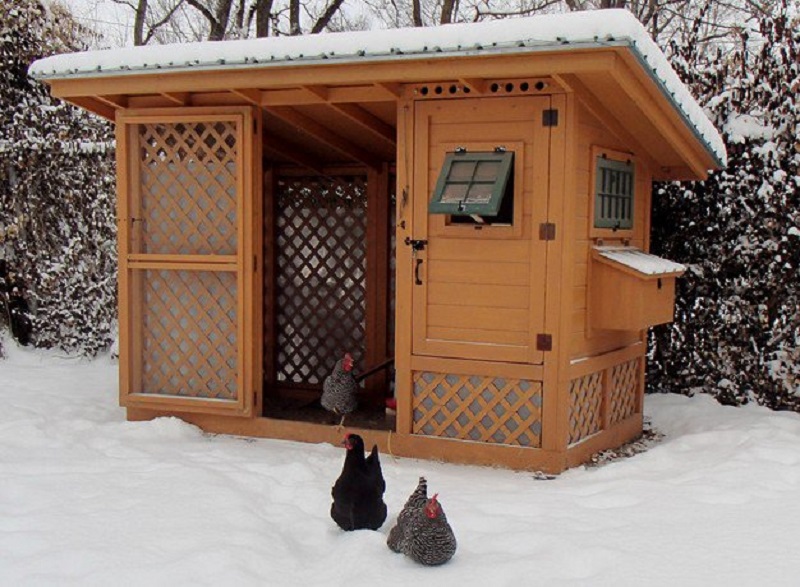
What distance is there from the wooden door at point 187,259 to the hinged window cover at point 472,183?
132 centimetres

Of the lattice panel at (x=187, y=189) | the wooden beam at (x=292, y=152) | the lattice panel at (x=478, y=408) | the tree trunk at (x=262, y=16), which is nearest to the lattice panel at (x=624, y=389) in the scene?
the lattice panel at (x=478, y=408)

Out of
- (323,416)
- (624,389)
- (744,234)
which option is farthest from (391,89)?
(744,234)

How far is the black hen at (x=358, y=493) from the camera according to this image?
358cm

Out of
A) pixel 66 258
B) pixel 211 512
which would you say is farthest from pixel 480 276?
pixel 66 258

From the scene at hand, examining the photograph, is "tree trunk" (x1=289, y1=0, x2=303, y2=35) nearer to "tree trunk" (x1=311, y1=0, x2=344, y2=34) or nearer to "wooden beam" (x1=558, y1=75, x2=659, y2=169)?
"tree trunk" (x1=311, y1=0, x2=344, y2=34)

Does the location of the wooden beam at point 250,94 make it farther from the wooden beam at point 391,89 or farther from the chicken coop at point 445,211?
the wooden beam at point 391,89

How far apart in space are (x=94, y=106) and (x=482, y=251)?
8.90 feet

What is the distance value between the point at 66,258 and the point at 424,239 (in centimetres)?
451

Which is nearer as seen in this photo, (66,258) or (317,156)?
(317,156)

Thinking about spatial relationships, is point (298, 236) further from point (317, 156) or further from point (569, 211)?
point (569, 211)

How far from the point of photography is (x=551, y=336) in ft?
14.9

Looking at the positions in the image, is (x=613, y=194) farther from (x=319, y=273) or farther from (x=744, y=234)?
(x=319, y=273)

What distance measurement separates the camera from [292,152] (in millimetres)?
6262

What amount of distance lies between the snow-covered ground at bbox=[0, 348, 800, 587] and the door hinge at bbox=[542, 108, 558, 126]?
1873 millimetres
